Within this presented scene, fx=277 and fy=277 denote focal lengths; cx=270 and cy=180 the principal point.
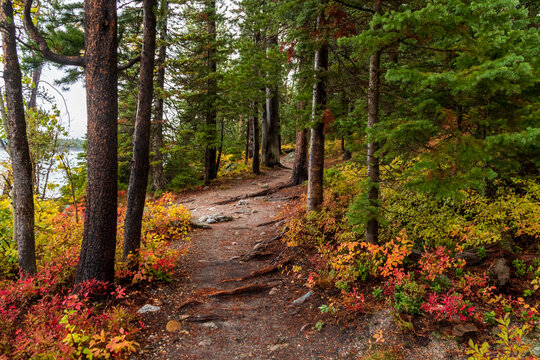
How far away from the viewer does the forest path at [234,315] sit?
4.24 metres

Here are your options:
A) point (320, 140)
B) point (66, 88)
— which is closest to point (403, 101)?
point (320, 140)

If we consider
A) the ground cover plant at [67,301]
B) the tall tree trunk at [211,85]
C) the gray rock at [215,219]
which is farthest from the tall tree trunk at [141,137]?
the tall tree trunk at [211,85]

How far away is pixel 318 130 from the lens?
25.6ft

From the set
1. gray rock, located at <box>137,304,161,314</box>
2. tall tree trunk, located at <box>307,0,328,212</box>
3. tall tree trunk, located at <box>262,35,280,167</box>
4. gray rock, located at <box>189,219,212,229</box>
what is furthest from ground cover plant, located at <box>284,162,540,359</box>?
tall tree trunk, located at <box>262,35,280,167</box>

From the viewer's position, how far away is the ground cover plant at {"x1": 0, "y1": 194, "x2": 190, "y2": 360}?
11.7ft

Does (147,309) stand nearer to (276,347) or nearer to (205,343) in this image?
(205,343)

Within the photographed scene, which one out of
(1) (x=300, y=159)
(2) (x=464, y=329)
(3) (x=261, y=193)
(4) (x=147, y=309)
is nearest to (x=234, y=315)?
(4) (x=147, y=309)

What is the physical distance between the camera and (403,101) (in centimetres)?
505

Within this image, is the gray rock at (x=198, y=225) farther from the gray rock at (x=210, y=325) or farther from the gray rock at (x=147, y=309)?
the gray rock at (x=210, y=325)

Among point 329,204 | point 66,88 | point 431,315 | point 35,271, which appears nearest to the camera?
point 431,315

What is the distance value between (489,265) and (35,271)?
869 centimetres

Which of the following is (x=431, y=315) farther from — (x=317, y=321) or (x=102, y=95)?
(x=102, y=95)

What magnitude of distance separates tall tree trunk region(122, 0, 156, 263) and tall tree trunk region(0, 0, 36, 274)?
1.83 metres

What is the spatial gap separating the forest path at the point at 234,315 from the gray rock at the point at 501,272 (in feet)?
8.37
